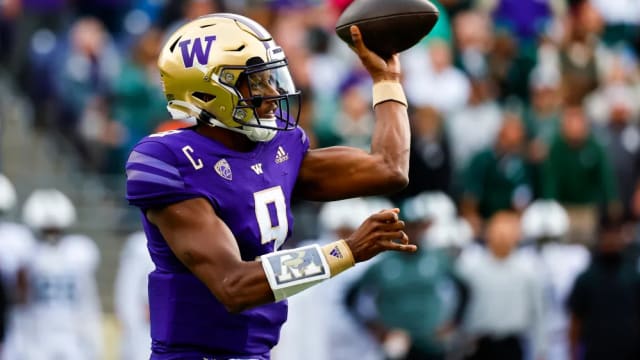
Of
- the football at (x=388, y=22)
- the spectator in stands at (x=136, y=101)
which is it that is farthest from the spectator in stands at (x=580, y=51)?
the football at (x=388, y=22)

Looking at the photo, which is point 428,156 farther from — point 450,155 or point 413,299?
point 413,299

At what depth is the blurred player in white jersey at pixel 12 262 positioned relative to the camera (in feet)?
33.9

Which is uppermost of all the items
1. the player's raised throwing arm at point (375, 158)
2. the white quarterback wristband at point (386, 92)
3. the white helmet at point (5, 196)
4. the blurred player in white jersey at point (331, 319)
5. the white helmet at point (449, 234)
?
the white quarterback wristband at point (386, 92)

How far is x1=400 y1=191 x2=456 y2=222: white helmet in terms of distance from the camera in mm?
9750

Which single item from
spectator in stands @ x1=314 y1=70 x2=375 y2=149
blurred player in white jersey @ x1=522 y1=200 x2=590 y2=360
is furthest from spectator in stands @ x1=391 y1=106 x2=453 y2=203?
blurred player in white jersey @ x1=522 y1=200 x2=590 y2=360

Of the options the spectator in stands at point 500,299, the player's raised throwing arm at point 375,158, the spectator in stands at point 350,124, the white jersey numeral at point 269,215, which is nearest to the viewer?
the white jersey numeral at point 269,215

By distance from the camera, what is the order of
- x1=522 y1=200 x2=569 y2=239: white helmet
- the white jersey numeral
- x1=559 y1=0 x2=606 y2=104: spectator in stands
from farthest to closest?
x1=559 y1=0 x2=606 y2=104: spectator in stands → x1=522 y1=200 x2=569 y2=239: white helmet → the white jersey numeral

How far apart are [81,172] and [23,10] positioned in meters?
1.43

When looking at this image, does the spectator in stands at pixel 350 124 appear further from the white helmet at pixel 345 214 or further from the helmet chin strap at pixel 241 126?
the helmet chin strap at pixel 241 126

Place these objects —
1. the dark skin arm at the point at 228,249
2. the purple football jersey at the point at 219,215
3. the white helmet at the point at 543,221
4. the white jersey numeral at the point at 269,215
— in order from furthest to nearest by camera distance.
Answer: the white helmet at the point at 543,221, the white jersey numeral at the point at 269,215, the purple football jersey at the point at 219,215, the dark skin arm at the point at 228,249

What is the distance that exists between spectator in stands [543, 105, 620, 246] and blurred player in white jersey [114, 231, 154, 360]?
3022 mm

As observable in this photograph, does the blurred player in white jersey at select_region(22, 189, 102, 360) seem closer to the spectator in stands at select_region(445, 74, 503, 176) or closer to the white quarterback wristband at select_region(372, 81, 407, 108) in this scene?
the spectator in stands at select_region(445, 74, 503, 176)

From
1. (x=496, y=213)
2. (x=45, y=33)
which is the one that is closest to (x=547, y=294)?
(x=496, y=213)

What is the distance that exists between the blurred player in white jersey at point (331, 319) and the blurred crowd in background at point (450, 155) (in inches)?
0.5
